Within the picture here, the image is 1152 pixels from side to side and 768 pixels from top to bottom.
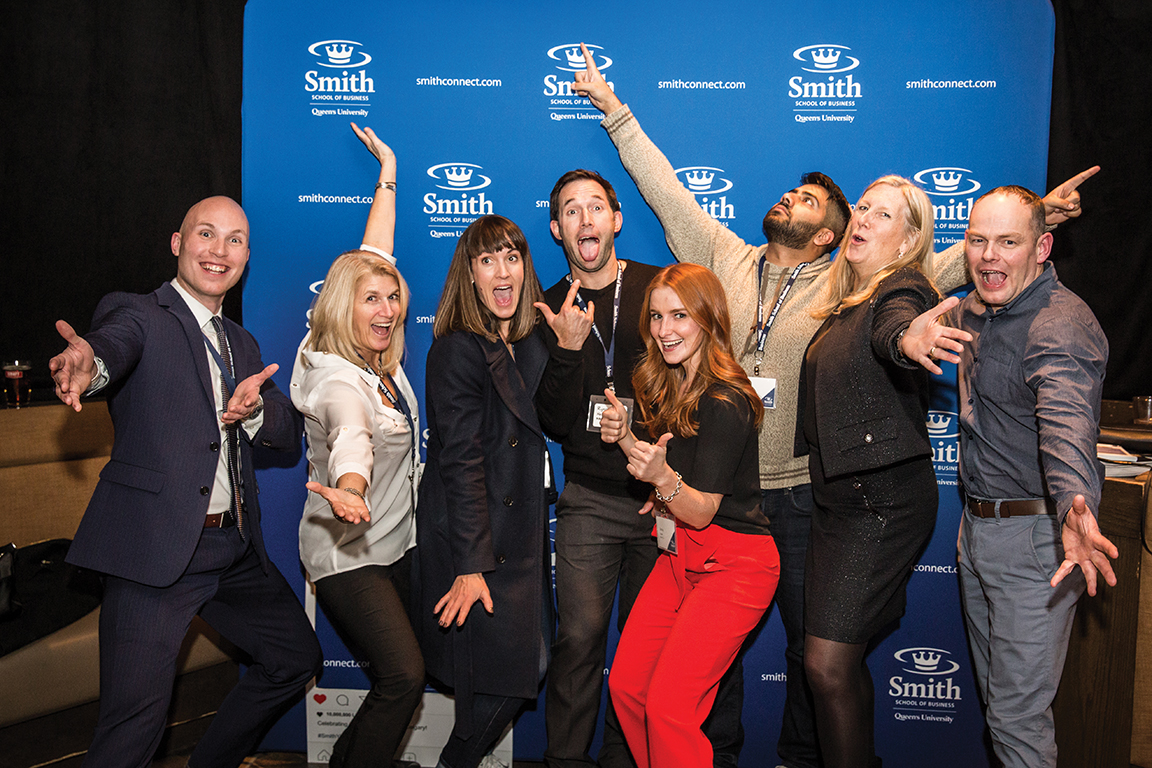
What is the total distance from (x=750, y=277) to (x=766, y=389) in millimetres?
485

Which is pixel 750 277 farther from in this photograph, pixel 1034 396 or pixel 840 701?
pixel 840 701

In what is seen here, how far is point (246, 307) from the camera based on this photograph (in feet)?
10.7

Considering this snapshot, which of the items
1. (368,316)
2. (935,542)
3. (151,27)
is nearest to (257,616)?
(368,316)

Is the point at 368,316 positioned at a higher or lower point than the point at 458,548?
higher

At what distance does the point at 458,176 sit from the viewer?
321 cm

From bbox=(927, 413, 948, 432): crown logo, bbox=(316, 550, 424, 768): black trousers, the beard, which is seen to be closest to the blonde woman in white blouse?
bbox=(316, 550, 424, 768): black trousers

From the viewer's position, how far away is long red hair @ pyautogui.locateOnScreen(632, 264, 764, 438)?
2348 millimetres

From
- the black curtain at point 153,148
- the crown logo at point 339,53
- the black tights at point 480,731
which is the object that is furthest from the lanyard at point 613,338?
the black curtain at point 153,148

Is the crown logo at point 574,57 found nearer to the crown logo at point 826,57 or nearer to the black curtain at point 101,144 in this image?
the crown logo at point 826,57

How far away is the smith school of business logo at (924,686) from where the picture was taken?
3.18 m

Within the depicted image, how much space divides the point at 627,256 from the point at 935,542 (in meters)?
1.84

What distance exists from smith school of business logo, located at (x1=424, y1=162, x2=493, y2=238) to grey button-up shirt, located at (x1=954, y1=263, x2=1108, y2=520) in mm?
1998

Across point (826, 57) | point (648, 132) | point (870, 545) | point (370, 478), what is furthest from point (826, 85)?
point (370, 478)

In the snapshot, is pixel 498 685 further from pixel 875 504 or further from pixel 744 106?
pixel 744 106
